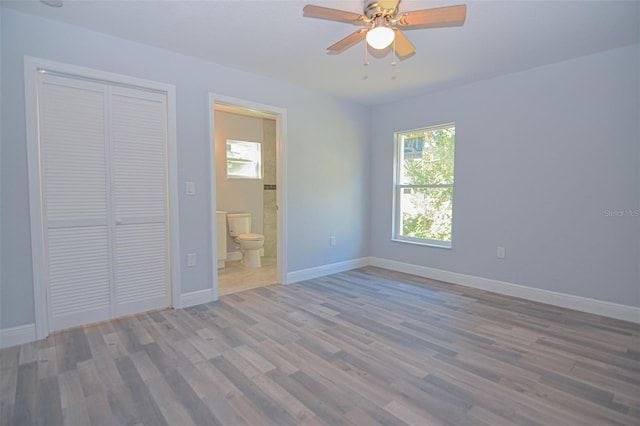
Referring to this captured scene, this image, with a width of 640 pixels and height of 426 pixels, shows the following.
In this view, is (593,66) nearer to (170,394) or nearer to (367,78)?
(367,78)

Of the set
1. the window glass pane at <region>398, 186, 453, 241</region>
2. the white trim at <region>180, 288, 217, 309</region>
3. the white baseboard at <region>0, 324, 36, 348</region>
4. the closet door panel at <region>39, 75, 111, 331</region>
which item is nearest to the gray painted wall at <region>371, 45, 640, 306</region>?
the window glass pane at <region>398, 186, 453, 241</region>

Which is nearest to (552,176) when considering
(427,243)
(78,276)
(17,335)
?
(427,243)

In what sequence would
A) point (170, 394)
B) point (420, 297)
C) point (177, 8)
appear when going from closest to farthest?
1. point (170, 394)
2. point (177, 8)
3. point (420, 297)

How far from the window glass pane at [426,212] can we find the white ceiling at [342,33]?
4.80ft

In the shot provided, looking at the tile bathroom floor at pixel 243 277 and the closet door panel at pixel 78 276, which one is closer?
the closet door panel at pixel 78 276

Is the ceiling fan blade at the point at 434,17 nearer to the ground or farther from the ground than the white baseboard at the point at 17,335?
farther from the ground

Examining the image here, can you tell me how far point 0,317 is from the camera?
2254 millimetres

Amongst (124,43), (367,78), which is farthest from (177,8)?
(367,78)

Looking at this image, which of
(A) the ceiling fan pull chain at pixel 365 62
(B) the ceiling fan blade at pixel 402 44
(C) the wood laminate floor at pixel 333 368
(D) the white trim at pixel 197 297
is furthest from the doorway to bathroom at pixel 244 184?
(B) the ceiling fan blade at pixel 402 44

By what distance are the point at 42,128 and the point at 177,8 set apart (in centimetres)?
137

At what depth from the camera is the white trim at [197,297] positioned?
3.10m

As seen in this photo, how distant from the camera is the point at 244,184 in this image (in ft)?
17.6

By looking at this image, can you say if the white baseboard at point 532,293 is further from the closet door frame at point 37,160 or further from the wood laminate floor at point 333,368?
the closet door frame at point 37,160

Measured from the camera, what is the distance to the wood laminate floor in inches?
63.5
